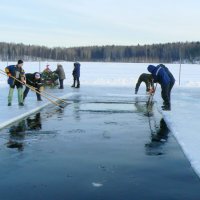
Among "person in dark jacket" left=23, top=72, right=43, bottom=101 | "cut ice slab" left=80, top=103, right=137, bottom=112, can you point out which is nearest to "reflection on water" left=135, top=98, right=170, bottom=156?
"cut ice slab" left=80, top=103, right=137, bottom=112

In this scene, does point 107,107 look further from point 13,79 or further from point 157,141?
point 157,141

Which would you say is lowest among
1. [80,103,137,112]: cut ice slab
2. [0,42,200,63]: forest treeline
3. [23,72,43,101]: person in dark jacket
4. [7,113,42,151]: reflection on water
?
[80,103,137,112]: cut ice slab

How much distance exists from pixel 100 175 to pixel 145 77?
15.3 m

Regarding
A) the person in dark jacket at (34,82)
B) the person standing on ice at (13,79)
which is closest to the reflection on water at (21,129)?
the person standing on ice at (13,79)

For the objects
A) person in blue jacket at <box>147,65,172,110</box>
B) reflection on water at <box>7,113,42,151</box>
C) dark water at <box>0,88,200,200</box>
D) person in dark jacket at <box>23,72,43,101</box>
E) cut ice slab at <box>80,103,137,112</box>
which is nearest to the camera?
dark water at <box>0,88,200,200</box>

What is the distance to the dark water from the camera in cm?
480

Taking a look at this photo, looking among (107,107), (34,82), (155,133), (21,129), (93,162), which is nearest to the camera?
(93,162)

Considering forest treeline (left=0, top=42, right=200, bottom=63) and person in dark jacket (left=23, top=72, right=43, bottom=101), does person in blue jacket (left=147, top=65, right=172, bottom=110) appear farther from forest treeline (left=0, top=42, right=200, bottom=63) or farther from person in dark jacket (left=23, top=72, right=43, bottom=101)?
forest treeline (left=0, top=42, right=200, bottom=63)

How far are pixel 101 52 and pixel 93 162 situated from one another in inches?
7230

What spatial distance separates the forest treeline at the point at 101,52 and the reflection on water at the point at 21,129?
165 metres

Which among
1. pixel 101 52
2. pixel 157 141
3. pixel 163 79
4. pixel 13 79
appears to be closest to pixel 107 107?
A: pixel 163 79

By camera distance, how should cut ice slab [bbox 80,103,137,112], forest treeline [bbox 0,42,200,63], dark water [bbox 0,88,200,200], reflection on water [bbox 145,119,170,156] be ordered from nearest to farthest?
dark water [bbox 0,88,200,200], reflection on water [bbox 145,119,170,156], cut ice slab [bbox 80,103,137,112], forest treeline [bbox 0,42,200,63]

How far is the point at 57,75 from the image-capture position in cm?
2375

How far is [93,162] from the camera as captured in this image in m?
Result: 6.23
